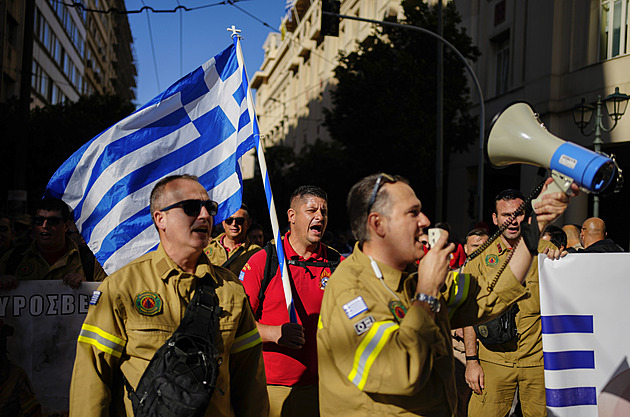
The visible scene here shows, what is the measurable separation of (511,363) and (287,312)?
5.99 ft

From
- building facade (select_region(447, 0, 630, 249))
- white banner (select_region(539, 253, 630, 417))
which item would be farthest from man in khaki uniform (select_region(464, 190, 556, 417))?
building facade (select_region(447, 0, 630, 249))

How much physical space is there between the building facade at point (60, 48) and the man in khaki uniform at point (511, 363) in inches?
396

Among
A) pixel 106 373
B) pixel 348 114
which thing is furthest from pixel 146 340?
pixel 348 114

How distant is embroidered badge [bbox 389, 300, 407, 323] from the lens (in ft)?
7.49

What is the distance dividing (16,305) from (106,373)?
2.18 meters

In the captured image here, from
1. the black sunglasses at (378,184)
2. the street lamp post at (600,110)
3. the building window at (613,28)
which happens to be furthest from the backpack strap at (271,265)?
the building window at (613,28)

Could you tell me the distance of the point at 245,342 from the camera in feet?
9.27

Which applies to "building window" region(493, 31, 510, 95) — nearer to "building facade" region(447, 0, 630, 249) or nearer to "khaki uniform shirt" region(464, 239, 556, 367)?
"building facade" region(447, 0, 630, 249)

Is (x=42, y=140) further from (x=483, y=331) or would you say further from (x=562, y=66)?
(x=483, y=331)

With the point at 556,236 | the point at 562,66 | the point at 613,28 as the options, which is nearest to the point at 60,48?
the point at 562,66

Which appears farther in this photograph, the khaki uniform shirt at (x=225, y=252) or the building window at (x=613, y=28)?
the building window at (x=613, y=28)

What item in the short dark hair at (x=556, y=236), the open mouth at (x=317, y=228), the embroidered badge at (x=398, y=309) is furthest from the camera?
the short dark hair at (x=556, y=236)

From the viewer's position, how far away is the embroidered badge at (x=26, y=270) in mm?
4586

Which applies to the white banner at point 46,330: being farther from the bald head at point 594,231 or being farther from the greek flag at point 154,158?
the bald head at point 594,231
